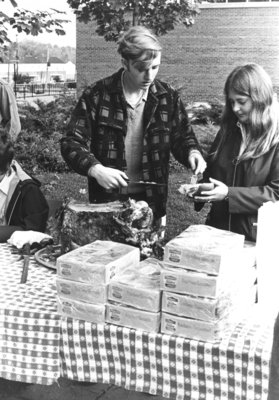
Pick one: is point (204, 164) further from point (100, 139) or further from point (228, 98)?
point (100, 139)

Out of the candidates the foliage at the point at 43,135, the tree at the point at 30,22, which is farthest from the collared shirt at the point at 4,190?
Answer: the foliage at the point at 43,135

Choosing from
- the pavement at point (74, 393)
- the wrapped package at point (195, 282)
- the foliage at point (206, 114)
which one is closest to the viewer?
the wrapped package at point (195, 282)

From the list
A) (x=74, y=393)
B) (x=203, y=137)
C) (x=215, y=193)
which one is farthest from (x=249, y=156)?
(x=203, y=137)

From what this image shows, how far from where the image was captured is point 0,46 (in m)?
5.77

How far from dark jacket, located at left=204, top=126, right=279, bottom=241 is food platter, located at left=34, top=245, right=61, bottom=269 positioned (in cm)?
70

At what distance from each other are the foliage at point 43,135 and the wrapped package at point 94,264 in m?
7.19

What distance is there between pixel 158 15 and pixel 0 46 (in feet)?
5.28

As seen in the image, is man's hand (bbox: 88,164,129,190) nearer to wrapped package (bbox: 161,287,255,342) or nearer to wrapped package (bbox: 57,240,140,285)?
wrapped package (bbox: 57,240,140,285)

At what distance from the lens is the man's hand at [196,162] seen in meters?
2.62

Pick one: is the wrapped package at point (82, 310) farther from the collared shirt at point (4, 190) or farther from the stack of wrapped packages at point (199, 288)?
the collared shirt at point (4, 190)

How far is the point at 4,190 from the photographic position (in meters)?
2.86

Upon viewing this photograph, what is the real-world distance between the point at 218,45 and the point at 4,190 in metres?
18.0

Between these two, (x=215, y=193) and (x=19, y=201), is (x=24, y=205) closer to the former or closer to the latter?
(x=19, y=201)

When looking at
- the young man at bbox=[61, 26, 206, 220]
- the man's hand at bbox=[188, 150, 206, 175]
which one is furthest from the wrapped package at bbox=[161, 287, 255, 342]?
the young man at bbox=[61, 26, 206, 220]
